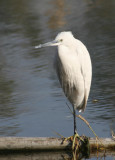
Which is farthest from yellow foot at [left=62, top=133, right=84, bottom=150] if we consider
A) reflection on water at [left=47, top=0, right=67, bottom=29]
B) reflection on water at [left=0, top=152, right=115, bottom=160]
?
reflection on water at [left=47, top=0, right=67, bottom=29]

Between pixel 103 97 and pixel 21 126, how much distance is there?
60.3 inches

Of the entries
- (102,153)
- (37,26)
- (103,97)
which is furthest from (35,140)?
(37,26)

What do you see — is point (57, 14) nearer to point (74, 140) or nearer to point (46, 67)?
point (46, 67)

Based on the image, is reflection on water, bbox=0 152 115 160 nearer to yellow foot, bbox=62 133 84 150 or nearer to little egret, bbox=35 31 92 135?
yellow foot, bbox=62 133 84 150

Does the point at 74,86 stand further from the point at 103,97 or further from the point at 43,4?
the point at 43,4

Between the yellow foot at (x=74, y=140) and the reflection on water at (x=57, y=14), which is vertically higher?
the yellow foot at (x=74, y=140)

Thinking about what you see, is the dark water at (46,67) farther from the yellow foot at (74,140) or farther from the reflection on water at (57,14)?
the yellow foot at (74,140)

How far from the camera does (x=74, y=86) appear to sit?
551 cm

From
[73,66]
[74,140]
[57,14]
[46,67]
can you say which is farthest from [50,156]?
[57,14]

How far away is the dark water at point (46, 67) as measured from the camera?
6.46m

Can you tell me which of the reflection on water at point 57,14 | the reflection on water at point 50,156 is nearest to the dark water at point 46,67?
the reflection on water at point 57,14

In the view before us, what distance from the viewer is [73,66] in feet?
17.4

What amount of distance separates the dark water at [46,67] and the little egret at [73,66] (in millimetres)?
695

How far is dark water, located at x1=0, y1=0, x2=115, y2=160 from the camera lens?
6465 mm
